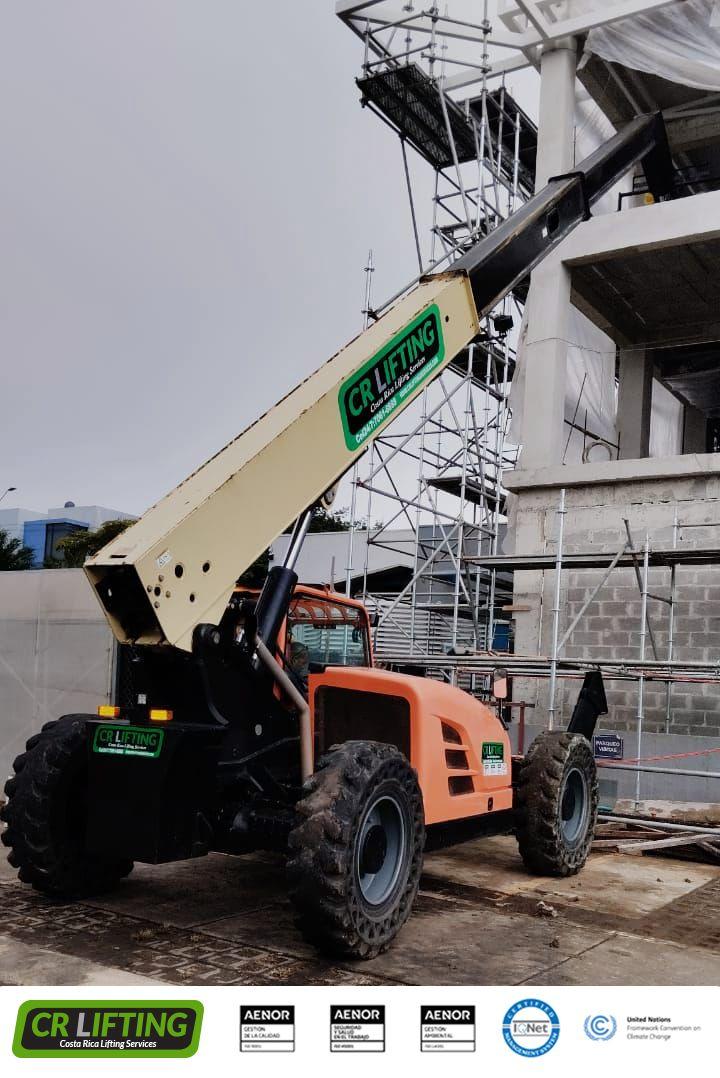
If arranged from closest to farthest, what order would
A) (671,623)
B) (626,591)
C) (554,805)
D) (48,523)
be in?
1. (554,805)
2. (671,623)
3. (626,591)
4. (48,523)

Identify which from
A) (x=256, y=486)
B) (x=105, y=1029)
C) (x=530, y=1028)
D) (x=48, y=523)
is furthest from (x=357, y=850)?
(x=48, y=523)

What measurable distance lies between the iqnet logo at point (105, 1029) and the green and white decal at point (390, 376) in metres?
3.16

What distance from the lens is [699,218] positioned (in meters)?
14.0

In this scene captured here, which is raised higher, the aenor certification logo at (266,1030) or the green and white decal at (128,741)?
the green and white decal at (128,741)

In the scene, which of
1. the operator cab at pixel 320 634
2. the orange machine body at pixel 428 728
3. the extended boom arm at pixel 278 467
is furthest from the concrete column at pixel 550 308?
the orange machine body at pixel 428 728

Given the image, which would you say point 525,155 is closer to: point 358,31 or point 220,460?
point 358,31

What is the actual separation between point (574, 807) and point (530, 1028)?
13.8 feet

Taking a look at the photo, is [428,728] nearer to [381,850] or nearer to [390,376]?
[381,850]

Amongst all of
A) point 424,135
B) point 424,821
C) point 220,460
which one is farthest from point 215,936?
point 424,135

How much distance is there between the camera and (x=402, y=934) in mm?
5648

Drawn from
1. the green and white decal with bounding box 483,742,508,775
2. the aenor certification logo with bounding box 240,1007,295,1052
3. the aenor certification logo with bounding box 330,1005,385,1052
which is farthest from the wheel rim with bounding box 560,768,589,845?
the aenor certification logo with bounding box 240,1007,295,1052

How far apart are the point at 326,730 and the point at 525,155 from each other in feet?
57.3

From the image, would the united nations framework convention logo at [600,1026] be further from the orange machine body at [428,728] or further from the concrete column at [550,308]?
the concrete column at [550,308]

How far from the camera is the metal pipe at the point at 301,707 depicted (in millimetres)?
5321
